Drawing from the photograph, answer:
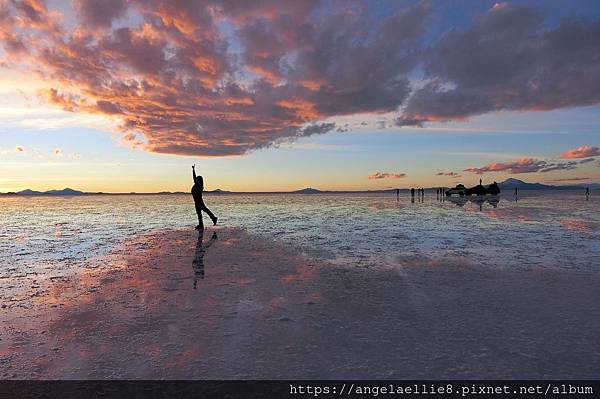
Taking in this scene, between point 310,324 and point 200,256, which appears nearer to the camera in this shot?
point 310,324

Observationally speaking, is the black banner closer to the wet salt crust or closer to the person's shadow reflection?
the wet salt crust

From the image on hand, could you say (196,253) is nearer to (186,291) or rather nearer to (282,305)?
(186,291)

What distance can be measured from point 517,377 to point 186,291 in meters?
5.86

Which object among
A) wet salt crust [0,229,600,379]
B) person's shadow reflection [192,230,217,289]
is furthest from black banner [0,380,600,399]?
person's shadow reflection [192,230,217,289]

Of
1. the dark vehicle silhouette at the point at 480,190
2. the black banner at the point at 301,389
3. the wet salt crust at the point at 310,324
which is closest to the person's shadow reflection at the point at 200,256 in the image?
the wet salt crust at the point at 310,324

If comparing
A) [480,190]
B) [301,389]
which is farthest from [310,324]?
[480,190]

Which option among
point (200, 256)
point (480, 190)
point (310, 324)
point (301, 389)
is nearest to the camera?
point (301, 389)

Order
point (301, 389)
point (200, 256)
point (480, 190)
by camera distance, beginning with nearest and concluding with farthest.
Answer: point (301, 389) < point (200, 256) < point (480, 190)

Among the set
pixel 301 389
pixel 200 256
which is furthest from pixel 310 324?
pixel 200 256

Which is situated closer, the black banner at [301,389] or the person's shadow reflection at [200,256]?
the black banner at [301,389]

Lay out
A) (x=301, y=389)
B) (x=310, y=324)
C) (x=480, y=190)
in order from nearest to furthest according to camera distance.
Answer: (x=301, y=389) → (x=310, y=324) → (x=480, y=190)

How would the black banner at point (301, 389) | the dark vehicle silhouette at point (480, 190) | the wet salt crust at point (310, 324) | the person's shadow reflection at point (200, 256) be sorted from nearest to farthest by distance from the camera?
the black banner at point (301, 389) < the wet salt crust at point (310, 324) < the person's shadow reflection at point (200, 256) < the dark vehicle silhouette at point (480, 190)

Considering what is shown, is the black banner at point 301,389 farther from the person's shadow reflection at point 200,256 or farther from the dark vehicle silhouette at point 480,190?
the dark vehicle silhouette at point 480,190

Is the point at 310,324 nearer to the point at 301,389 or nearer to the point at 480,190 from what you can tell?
the point at 301,389
